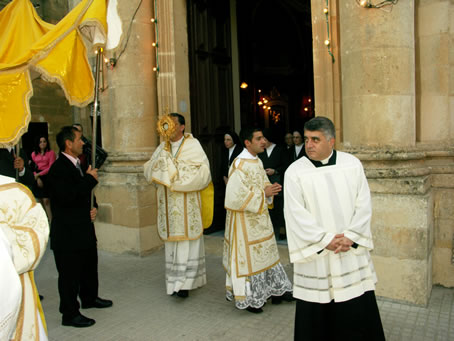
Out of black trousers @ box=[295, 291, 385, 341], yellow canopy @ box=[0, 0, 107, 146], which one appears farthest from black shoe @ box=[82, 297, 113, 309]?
black trousers @ box=[295, 291, 385, 341]

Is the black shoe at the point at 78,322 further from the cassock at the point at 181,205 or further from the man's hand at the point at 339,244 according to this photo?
the man's hand at the point at 339,244

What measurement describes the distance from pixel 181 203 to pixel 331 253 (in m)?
2.34

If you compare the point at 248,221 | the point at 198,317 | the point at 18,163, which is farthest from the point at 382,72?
the point at 18,163

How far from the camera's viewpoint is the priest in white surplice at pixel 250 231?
14.1 ft

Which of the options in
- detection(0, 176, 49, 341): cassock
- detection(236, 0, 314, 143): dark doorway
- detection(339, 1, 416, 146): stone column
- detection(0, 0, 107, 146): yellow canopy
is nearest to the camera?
detection(0, 176, 49, 341): cassock

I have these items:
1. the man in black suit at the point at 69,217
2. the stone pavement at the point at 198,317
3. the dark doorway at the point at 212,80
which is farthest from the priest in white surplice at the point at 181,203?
the dark doorway at the point at 212,80

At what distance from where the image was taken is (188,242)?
4.97 metres

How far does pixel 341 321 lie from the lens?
2996mm

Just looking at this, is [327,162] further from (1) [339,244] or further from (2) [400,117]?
(2) [400,117]

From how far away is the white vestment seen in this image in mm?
2957

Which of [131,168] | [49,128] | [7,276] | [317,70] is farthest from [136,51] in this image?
[49,128]

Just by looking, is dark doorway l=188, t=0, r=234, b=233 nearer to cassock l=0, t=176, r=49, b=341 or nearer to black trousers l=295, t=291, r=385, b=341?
black trousers l=295, t=291, r=385, b=341

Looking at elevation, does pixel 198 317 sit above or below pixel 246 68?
below

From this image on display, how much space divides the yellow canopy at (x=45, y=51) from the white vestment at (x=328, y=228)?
7.81 ft
